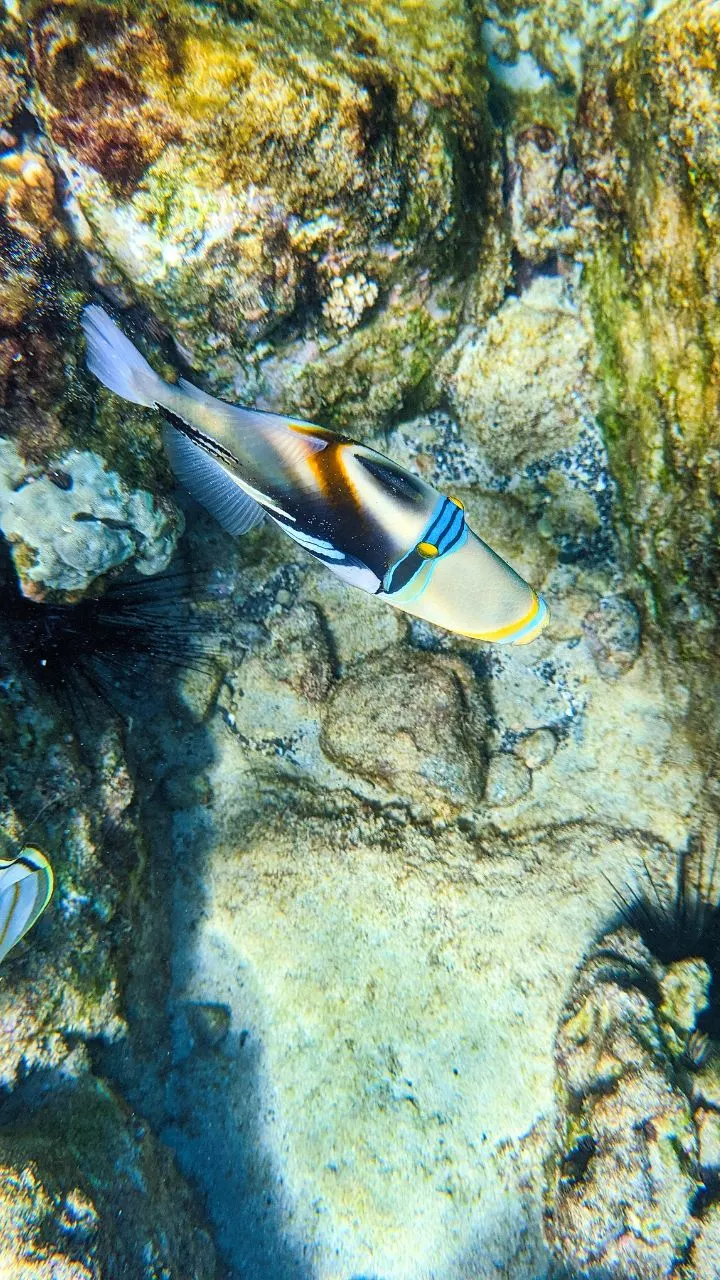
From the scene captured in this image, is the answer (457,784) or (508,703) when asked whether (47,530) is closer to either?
(457,784)

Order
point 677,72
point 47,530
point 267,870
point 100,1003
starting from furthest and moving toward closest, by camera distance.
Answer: point 267,870 < point 100,1003 < point 47,530 < point 677,72

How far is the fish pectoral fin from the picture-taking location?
223 centimetres

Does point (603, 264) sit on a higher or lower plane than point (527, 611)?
higher

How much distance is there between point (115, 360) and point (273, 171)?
1.02 m

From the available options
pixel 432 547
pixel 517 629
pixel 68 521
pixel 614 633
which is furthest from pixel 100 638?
pixel 614 633

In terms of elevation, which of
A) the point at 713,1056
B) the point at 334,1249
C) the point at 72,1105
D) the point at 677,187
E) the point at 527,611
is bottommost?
the point at 334,1249

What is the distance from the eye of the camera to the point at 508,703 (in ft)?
12.7

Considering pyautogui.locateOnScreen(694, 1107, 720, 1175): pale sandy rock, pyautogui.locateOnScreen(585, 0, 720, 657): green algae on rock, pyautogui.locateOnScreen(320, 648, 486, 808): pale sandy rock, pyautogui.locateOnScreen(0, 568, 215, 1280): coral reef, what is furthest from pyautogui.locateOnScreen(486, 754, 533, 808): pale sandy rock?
pyautogui.locateOnScreen(0, 568, 215, 1280): coral reef

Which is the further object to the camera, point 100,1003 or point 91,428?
point 100,1003

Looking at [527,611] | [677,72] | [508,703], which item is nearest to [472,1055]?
[508,703]

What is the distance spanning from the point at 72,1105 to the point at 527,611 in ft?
9.73

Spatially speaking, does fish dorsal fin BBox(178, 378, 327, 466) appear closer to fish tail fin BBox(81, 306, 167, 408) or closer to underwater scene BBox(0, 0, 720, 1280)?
underwater scene BBox(0, 0, 720, 1280)

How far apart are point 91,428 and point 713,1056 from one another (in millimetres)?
4005

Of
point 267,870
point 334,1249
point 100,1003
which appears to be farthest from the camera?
point 267,870
